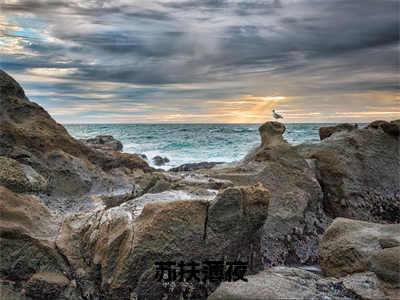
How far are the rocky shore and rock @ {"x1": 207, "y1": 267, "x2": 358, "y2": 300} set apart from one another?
0.01 m

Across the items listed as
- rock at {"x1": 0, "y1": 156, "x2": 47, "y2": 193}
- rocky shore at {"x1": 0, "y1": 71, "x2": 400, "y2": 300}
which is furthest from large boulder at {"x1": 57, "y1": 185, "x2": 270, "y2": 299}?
rock at {"x1": 0, "y1": 156, "x2": 47, "y2": 193}

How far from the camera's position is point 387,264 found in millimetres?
5043

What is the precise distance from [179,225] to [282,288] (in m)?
1.34

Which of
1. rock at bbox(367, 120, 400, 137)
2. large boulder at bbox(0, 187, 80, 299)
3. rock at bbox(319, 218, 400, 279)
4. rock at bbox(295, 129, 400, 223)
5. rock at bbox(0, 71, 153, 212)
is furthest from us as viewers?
rock at bbox(367, 120, 400, 137)

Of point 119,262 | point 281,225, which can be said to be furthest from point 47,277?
point 281,225

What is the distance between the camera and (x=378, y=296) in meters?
4.77

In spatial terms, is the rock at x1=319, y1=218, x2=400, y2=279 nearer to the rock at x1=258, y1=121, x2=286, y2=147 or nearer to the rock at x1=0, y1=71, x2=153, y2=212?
the rock at x1=0, y1=71, x2=153, y2=212

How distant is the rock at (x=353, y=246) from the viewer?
5496 mm

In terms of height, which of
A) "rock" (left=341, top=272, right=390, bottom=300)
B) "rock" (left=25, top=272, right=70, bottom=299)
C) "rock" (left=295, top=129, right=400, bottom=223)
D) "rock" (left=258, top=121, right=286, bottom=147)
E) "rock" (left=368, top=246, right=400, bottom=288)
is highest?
"rock" (left=258, top=121, right=286, bottom=147)

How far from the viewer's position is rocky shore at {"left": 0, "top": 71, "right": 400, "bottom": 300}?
17.2 ft

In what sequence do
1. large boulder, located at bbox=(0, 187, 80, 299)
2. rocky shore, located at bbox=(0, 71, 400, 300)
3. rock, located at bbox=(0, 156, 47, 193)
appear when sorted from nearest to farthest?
1. rocky shore, located at bbox=(0, 71, 400, 300)
2. large boulder, located at bbox=(0, 187, 80, 299)
3. rock, located at bbox=(0, 156, 47, 193)

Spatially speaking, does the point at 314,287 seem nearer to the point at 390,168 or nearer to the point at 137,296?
the point at 137,296

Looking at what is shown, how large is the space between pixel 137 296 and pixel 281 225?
2679 millimetres

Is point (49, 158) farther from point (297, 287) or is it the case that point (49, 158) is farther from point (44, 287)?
point (297, 287)
